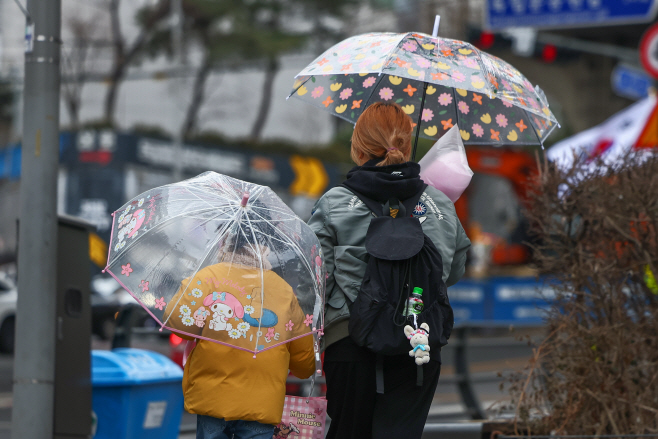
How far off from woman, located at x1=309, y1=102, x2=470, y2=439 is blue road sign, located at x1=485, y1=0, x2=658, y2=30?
11.3 meters

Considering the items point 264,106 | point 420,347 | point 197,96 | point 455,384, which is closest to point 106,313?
point 455,384

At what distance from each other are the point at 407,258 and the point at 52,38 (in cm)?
242

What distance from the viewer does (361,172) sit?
315cm

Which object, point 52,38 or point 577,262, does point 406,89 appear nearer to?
point 577,262

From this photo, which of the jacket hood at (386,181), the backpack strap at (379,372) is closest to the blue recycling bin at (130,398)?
the backpack strap at (379,372)

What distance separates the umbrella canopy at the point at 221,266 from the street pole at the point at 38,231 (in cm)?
107

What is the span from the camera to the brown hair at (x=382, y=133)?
10.6 ft

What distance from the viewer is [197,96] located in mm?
34406

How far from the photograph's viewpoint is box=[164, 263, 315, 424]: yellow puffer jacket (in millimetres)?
3006

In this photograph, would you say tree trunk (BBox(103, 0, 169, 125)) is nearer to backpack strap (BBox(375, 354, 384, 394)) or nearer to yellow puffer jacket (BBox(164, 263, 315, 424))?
yellow puffer jacket (BBox(164, 263, 315, 424))

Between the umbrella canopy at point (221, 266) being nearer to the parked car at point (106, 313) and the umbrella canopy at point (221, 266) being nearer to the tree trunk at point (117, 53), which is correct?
the parked car at point (106, 313)

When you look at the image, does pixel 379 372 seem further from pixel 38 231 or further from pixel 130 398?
pixel 38 231

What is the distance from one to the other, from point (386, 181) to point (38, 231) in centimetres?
195

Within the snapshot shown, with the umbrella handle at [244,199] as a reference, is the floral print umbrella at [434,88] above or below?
above
